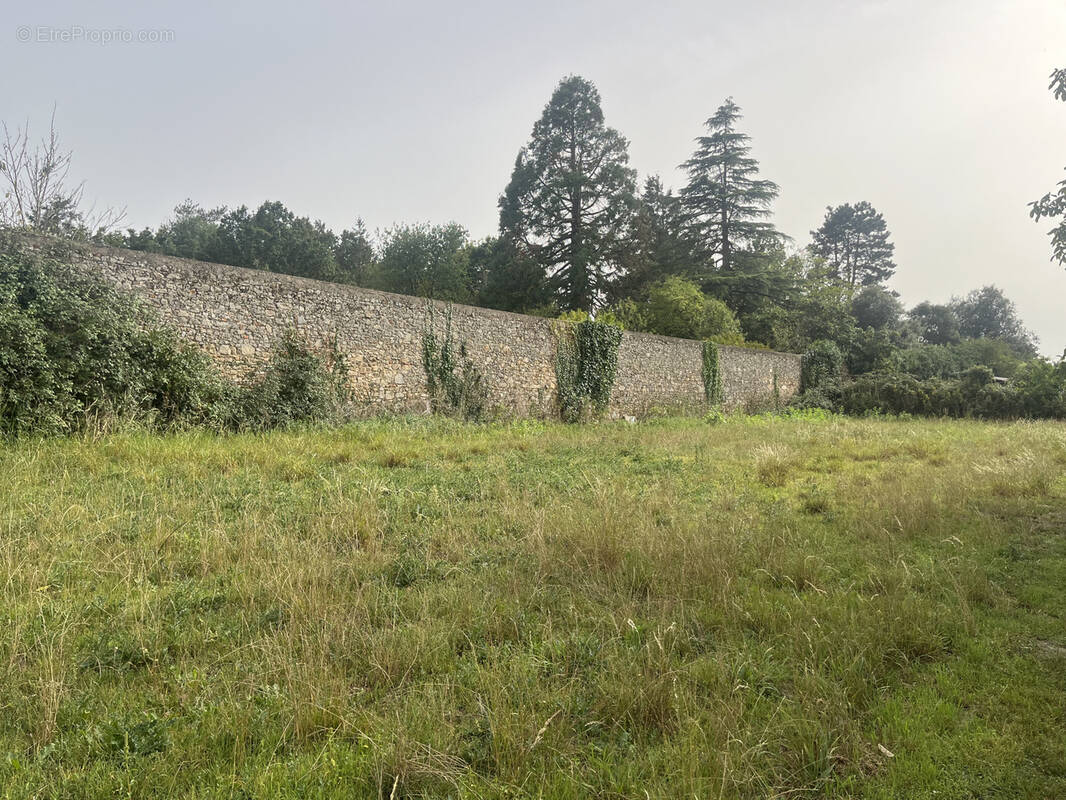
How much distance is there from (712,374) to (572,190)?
1572 cm

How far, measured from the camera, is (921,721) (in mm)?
2383

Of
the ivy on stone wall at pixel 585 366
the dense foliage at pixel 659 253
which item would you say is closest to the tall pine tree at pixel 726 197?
the dense foliage at pixel 659 253

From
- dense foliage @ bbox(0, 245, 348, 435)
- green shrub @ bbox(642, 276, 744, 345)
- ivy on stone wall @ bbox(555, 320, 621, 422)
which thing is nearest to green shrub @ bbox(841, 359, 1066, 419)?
green shrub @ bbox(642, 276, 744, 345)

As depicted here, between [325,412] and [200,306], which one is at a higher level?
[200,306]

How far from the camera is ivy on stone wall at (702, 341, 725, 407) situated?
849 inches

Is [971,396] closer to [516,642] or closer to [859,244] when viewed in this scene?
[516,642]

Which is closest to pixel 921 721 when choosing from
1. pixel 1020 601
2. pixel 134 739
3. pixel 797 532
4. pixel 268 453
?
pixel 1020 601

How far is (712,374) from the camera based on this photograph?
21.7 meters

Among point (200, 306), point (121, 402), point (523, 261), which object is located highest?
point (523, 261)

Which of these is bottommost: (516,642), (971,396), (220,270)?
(516,642)

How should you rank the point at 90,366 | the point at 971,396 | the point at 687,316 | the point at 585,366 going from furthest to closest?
the point at 687,316
the point at 971,396
the point at 585,366
the point at 90,366

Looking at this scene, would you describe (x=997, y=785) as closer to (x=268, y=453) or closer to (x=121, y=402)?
(x=268, y=453)

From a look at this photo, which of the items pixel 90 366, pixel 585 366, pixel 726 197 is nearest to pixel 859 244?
pixel 726 197

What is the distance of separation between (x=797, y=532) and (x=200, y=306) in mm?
9975
